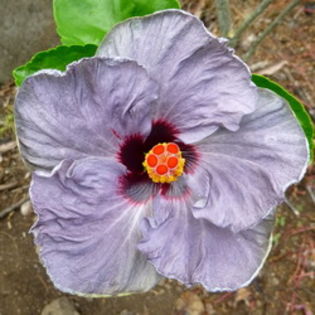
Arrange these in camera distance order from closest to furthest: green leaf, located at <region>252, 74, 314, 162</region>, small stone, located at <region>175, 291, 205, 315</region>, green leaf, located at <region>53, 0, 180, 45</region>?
green leaf, located at <region>252, 74, 314, 162</region> < green leaf, located at <region>53, 0, 180, 45</region> < small stone, located at <region>175, 291, 205, 315</region>

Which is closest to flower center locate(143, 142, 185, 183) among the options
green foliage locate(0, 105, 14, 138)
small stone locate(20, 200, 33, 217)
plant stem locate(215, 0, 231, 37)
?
plant stem locate(215, 0, 231, 37)

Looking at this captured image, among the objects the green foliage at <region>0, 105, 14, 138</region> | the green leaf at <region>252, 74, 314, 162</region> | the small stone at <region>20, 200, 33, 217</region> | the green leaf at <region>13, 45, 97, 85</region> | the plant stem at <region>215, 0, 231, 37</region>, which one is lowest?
the small stone at <region>20, 200, 33, 217</region>

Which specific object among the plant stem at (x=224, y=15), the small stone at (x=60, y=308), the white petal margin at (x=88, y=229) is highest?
the plant stem at (x=224, y=15)

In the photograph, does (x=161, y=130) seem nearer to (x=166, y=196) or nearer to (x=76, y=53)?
(x=166, y=196)

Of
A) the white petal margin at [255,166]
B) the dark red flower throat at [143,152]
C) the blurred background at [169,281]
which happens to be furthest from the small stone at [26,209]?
the white petal margin at [255,166]

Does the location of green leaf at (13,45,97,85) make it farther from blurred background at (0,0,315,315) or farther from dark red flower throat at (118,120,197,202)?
blurred background at (0,0,315,315)

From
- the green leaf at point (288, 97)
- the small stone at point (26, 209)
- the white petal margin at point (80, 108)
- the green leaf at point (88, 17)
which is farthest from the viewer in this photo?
the small stone at point (26, 209)

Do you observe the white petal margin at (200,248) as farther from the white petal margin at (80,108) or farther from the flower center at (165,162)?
the white petal margin at (80,108)
